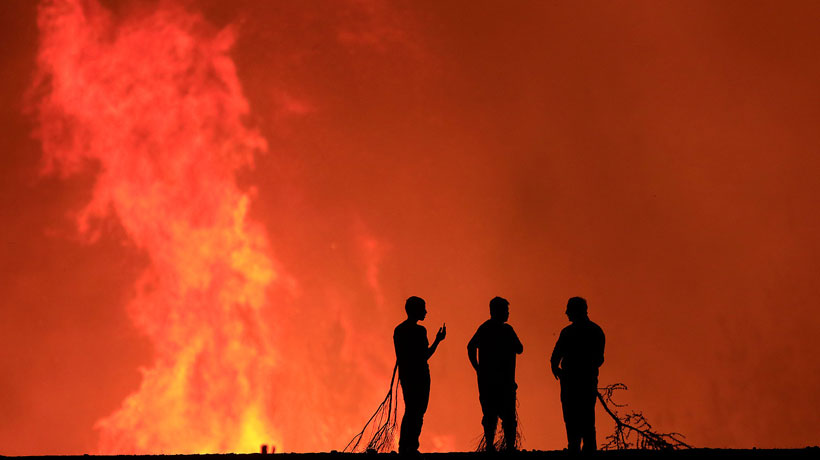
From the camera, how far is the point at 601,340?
30.5ft

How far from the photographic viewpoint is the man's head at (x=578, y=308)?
9.32 meters

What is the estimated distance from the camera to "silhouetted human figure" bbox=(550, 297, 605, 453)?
9.16m

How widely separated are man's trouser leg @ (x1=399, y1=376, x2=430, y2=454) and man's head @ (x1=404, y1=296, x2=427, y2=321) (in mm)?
724

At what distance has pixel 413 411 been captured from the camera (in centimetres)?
978

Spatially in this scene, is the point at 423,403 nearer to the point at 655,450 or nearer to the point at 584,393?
the point at 584,393

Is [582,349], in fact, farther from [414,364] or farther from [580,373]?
[414,364]

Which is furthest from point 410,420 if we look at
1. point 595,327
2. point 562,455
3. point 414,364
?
point 595,327

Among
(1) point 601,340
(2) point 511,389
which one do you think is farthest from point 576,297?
(2) point 511,389

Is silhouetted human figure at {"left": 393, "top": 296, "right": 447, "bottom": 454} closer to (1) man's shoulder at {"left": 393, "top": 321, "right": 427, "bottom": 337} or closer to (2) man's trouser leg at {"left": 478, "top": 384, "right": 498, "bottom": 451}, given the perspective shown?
(1) man's shoulder at {"left": 393, "top": 321, "right": 427, "bottom": 337}

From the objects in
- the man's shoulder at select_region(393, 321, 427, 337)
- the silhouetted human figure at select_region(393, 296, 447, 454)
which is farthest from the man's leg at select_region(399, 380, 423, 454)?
the man's shoulder at select_region(393, 321, 427, 337)

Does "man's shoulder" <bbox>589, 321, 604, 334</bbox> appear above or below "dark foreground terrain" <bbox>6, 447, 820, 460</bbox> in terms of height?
above

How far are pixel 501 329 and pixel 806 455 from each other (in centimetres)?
341

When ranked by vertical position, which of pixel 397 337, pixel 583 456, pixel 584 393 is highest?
pixel 397 337

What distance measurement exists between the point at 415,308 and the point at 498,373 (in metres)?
1.23
